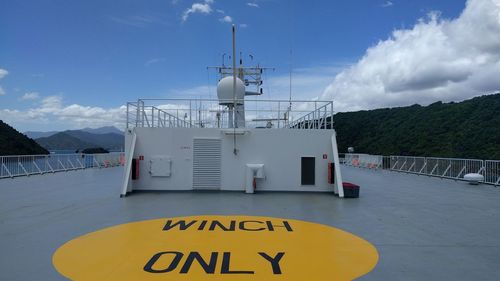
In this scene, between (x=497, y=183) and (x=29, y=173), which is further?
(x=29, y=173)

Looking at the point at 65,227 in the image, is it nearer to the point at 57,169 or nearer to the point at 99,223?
the point at 99,223

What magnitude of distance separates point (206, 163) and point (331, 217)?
17.3 ft

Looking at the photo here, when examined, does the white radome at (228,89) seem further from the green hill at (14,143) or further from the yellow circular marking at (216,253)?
the green hill at (14,143)

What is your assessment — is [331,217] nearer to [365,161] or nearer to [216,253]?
[216,253]

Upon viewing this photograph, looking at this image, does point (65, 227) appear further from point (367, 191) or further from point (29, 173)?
point (29, 173)

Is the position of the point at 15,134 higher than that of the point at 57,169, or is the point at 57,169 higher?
the point at 15,134

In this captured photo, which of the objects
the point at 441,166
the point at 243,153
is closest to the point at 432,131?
the point at 441,166

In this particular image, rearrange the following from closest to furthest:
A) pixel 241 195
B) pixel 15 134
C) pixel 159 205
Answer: pixel 159 205 < pixel 241 195 < pixel 15 134

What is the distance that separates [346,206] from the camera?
373 inches

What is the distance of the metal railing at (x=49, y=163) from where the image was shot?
652 inches

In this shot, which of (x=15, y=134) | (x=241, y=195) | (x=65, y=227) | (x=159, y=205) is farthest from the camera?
(x=15, y=134)

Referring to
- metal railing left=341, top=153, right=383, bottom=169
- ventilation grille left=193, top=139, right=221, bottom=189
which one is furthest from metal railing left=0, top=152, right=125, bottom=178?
metal railing left=341, top=153, right=383, bottom=169

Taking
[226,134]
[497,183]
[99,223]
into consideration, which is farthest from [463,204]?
[99,223]

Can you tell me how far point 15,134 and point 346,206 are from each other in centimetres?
5270
